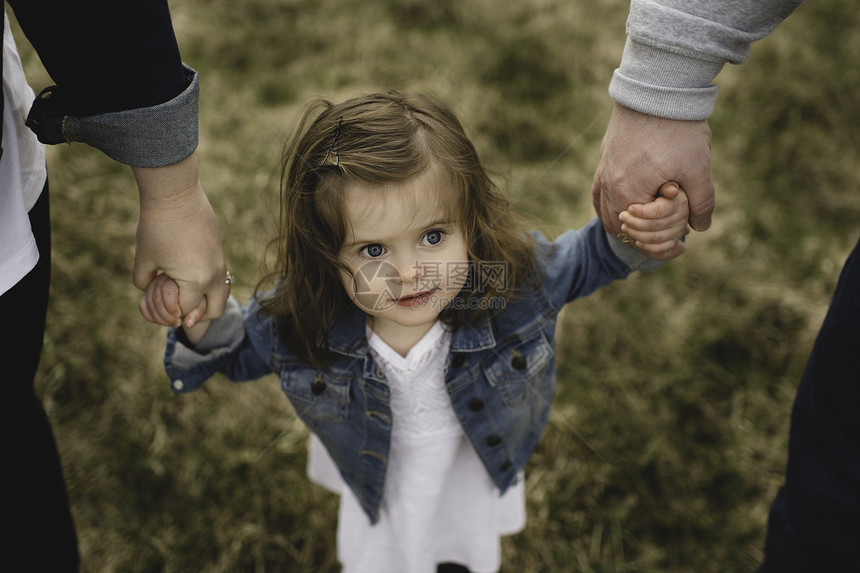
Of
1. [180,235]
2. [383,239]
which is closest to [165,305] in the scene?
[180,235]

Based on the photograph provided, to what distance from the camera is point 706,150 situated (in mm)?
1062

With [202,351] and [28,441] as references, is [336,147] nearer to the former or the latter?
[202,351]

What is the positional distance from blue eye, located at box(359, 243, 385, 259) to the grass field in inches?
18.5

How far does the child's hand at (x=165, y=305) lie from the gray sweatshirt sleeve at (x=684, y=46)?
0.80m

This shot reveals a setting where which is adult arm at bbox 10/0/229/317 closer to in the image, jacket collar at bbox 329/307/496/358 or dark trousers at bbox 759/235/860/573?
jacket collar at bbox 329/307/496/358

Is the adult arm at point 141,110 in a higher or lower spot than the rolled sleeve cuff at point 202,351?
higher

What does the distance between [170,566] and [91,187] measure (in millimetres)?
1641

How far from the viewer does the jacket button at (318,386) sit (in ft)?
4.23

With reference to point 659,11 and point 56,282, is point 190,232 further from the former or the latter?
point 56,282

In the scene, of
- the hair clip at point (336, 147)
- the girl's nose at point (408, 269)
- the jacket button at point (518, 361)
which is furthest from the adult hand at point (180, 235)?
the jacket button at point (518, 361)

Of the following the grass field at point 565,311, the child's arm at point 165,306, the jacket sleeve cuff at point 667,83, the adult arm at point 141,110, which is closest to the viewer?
the adult arm at point 141,110

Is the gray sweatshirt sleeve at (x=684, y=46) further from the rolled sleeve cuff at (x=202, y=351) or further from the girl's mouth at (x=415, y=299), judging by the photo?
the rolled sleeve cuff at (x=202, y=351)

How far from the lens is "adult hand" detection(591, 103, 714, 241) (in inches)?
40.9

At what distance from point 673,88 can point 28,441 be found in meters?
1.20
